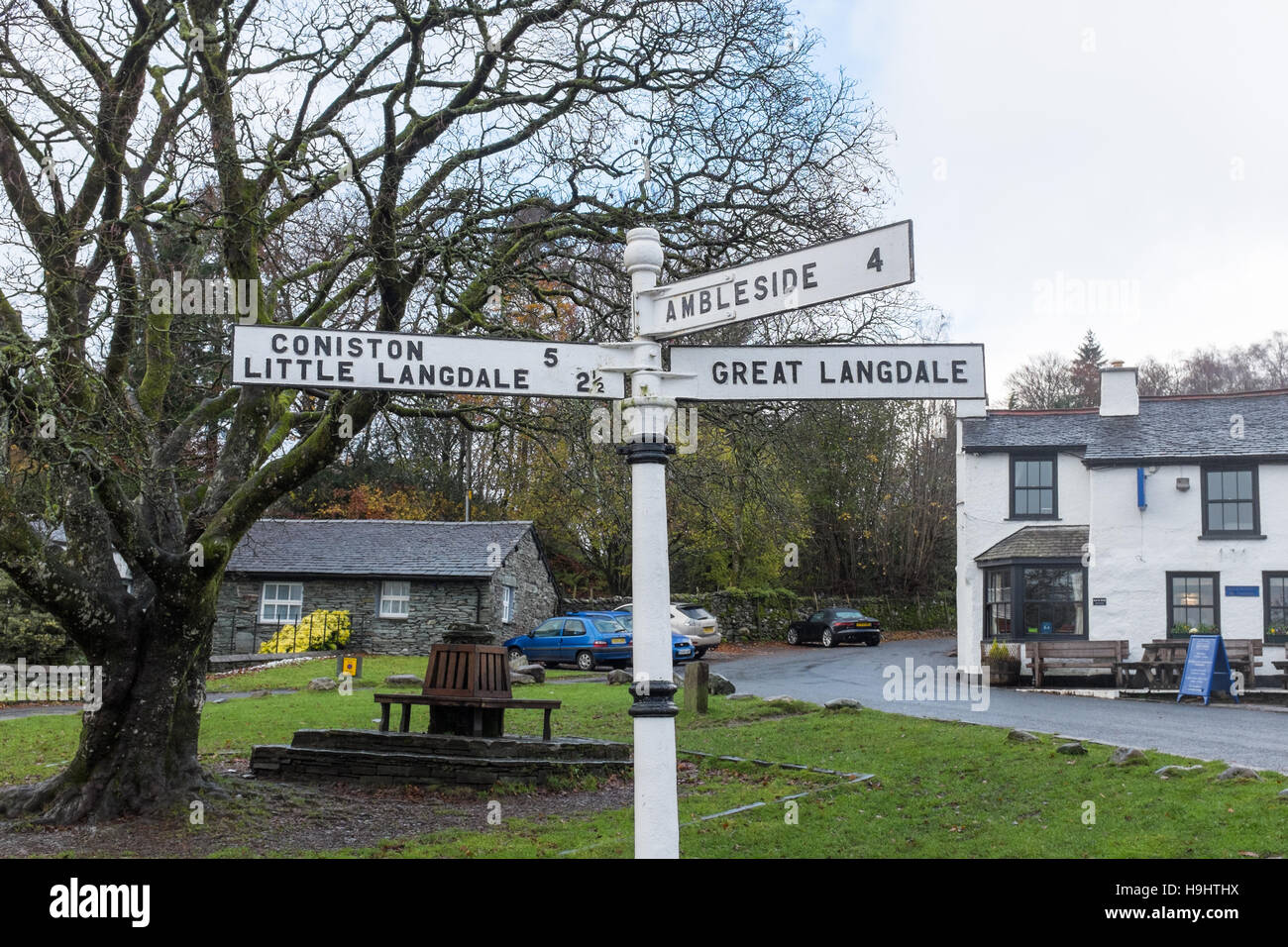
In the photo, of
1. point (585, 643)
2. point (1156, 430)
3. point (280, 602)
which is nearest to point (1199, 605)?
point (1156, 430)

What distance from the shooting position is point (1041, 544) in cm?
2619

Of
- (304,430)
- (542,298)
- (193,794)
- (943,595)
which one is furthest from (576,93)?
A: (943,595)

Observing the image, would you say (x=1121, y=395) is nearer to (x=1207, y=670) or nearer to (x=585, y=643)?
(x=1207, y=670)

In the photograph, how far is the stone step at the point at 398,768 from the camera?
11.4 m

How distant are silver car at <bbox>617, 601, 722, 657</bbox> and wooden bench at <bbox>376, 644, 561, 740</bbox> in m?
18.7

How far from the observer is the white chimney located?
27250 millimetres

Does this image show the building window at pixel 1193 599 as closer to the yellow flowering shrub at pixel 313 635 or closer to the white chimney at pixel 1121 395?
the white chimney at pixel 1121 395

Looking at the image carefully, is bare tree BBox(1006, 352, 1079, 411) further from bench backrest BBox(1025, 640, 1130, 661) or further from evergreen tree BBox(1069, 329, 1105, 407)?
→ bench backrest BBox(1025, 640, 1130, 661)

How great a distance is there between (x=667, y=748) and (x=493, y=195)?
736 centimetres

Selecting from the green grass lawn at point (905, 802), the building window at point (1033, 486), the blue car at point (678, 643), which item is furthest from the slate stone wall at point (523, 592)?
the green grass lawn at point (905, 802)

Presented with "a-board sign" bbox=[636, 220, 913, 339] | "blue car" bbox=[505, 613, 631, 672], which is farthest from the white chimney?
"a-board sign" bbox=[636, 220, 913, 339]

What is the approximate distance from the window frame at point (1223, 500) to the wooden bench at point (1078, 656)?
337 cm

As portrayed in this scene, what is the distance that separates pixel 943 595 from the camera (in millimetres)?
48156
